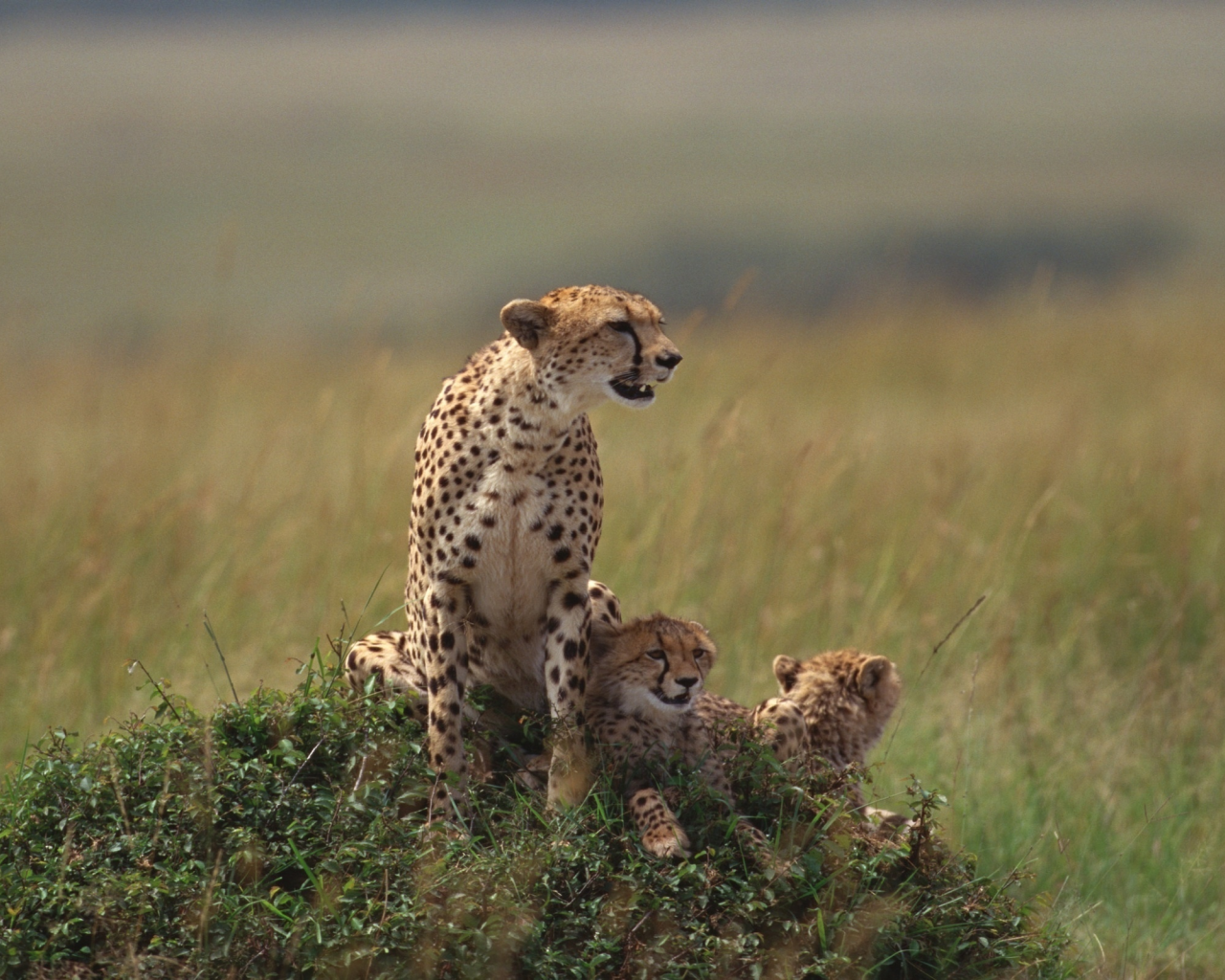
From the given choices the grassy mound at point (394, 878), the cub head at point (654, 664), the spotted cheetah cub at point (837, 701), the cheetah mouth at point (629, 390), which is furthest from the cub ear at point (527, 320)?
the spotted cheetah cub at point (837, 701)

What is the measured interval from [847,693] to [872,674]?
0.30 feet

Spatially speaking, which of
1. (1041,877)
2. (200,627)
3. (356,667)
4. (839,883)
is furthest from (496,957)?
(200,627)

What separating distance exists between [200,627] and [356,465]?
3.59 feet

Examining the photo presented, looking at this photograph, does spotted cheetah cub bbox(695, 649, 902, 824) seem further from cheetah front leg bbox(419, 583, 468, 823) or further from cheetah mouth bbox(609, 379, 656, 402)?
cheetah mouth bbox(609, 379, 656, 402)

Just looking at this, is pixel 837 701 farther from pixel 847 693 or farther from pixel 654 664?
pixel 654 664

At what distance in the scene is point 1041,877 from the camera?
458 cm

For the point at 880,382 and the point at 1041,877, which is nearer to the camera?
the point at 1041,877

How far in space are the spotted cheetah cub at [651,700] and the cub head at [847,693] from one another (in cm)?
53

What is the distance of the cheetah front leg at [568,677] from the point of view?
3.43 metres

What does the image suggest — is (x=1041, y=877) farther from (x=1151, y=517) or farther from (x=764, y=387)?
(x=764, y=387)

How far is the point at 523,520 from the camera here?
361 cm

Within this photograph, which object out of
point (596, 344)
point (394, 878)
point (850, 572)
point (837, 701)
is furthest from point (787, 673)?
point (850, 572)

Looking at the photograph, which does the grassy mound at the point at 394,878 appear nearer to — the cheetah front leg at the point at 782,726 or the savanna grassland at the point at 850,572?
the cheetah front leg at the point at 782,726

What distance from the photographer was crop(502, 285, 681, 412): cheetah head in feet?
11.4
